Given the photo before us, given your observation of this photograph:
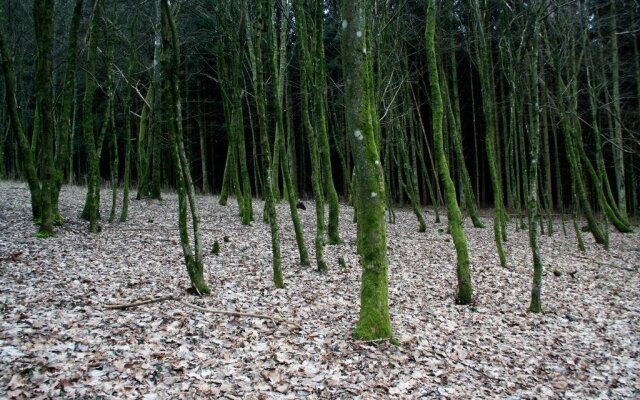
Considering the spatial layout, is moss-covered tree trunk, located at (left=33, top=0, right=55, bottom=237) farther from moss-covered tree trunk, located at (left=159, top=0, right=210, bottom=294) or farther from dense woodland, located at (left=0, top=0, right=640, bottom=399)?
moss-covered tree trunk, located at (left=159, top=0, right=210, bottom=294)

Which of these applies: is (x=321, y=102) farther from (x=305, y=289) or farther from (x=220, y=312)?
(x=220, y=312)

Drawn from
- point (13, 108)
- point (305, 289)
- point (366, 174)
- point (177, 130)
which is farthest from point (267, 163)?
point (13, 108)

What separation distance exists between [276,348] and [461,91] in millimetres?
30018

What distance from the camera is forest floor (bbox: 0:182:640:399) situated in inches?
198

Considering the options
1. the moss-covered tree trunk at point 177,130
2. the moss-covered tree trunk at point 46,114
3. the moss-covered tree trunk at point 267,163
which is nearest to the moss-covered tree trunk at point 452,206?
the moss-covered tree trunk at point 267,163

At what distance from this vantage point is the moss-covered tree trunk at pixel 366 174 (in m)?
6.33

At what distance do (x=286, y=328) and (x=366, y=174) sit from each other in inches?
105

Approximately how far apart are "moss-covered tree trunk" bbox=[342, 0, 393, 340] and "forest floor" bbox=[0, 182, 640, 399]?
515 millimetres

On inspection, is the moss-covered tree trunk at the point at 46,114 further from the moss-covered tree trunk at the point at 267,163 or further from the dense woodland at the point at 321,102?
the moss-covered tree trunk at the point at 267,163

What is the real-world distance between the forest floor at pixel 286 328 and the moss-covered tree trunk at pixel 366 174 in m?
0.51

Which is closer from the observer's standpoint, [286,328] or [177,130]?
[286,328]

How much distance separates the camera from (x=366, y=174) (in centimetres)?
634

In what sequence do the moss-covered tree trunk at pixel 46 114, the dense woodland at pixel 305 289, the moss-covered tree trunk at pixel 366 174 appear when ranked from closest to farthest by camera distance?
the dense woodland at pixel 305 289 → the moss-covered tree trunk at pixel 366 174 → the moss-covered tree trunk at pixel 46 114

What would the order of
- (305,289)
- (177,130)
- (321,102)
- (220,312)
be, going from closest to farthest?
(220,312) < (177,130) < (305,289) < (321,102)
